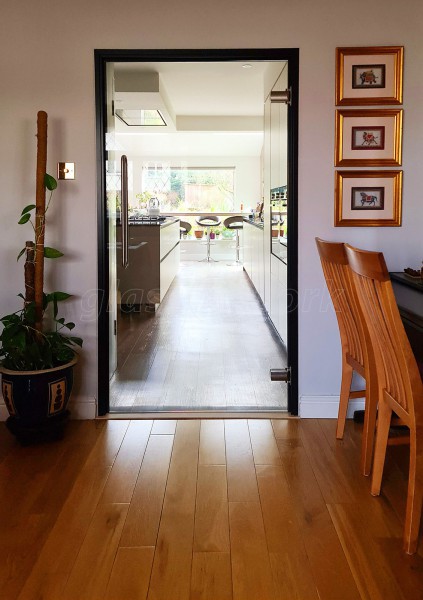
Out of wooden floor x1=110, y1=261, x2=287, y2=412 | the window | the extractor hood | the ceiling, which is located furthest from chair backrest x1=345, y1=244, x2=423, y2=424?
the window

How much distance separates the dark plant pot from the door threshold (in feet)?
1.54

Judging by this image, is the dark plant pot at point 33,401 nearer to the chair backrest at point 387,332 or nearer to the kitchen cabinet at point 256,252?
the chair backrest at point 387,332

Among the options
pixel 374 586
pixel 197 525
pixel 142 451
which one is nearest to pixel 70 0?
pixel 142 451

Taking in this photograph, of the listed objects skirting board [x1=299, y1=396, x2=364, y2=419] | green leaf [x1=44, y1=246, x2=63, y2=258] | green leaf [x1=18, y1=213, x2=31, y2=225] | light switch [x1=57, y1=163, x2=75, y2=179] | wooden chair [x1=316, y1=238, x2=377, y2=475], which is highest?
light switch [x1=57, y1=163, x2=75, y2=179]

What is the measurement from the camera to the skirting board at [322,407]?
361 centimetres

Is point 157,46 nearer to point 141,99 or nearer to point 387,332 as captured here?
point 387,332

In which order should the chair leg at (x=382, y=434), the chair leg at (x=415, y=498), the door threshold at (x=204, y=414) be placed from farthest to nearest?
1. the door threshold at (x=204, y=414)
2. the chair leg at (x=382, y=434)
3. the chair leg at (x=415, y=498)

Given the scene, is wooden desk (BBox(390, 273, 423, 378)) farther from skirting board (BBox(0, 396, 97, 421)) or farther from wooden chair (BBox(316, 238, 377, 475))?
skirting board (BBox(0, 396, 97, 421))

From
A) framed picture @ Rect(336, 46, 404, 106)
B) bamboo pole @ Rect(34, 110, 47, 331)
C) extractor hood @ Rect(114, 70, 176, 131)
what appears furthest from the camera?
extractor hood @ Rect(114, 70, 176, 131)

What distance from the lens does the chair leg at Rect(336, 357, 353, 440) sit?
3.19 metres

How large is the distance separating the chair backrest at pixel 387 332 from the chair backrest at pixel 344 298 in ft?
0.94

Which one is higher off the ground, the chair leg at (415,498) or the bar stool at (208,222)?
the bar stool at (208,222)

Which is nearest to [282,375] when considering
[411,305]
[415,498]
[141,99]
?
[411,305]

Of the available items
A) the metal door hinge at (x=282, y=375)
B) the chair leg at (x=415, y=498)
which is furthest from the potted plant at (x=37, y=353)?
the chair leg at (x=415, y=498)
